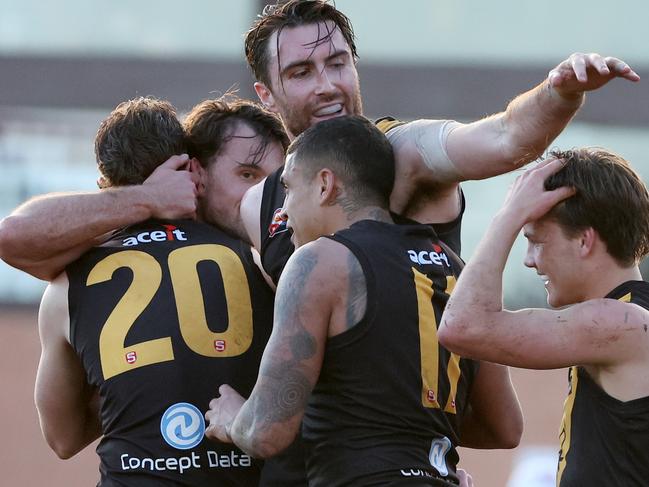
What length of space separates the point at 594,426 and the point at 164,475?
4.77 ft

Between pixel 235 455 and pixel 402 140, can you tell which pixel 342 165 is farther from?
pixel 235 455

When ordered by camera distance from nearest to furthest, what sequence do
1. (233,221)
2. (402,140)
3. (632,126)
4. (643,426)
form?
1. (643,426)
2. (402,140)
3. (233,221)
4. (632,126)

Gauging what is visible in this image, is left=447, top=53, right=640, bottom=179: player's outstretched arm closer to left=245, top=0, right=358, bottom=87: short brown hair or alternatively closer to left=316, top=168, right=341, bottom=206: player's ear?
left=316, top=168, right=341, bottom=206: player's ear

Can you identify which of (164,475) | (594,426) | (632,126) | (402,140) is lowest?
(632,126)

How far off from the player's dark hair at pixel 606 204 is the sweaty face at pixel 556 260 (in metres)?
0.03

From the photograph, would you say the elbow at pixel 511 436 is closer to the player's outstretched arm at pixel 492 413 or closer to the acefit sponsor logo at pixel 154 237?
the player's outstretched arm at pixel 492 413

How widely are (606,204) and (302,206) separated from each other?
91 cm

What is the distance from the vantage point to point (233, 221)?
15.6ft

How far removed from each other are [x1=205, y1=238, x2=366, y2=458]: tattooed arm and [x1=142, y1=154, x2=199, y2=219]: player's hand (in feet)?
3.18

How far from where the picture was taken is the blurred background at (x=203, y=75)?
1146 cm

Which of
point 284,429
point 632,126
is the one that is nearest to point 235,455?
point 284,429

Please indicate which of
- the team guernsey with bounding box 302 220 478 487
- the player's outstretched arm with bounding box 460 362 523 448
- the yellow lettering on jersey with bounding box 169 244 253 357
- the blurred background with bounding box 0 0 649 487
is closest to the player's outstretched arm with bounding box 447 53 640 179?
the team guernsey with bounding box 302 220 478 487

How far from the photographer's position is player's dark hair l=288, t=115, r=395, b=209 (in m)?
3.82

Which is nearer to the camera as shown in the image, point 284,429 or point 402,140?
point 284,429
